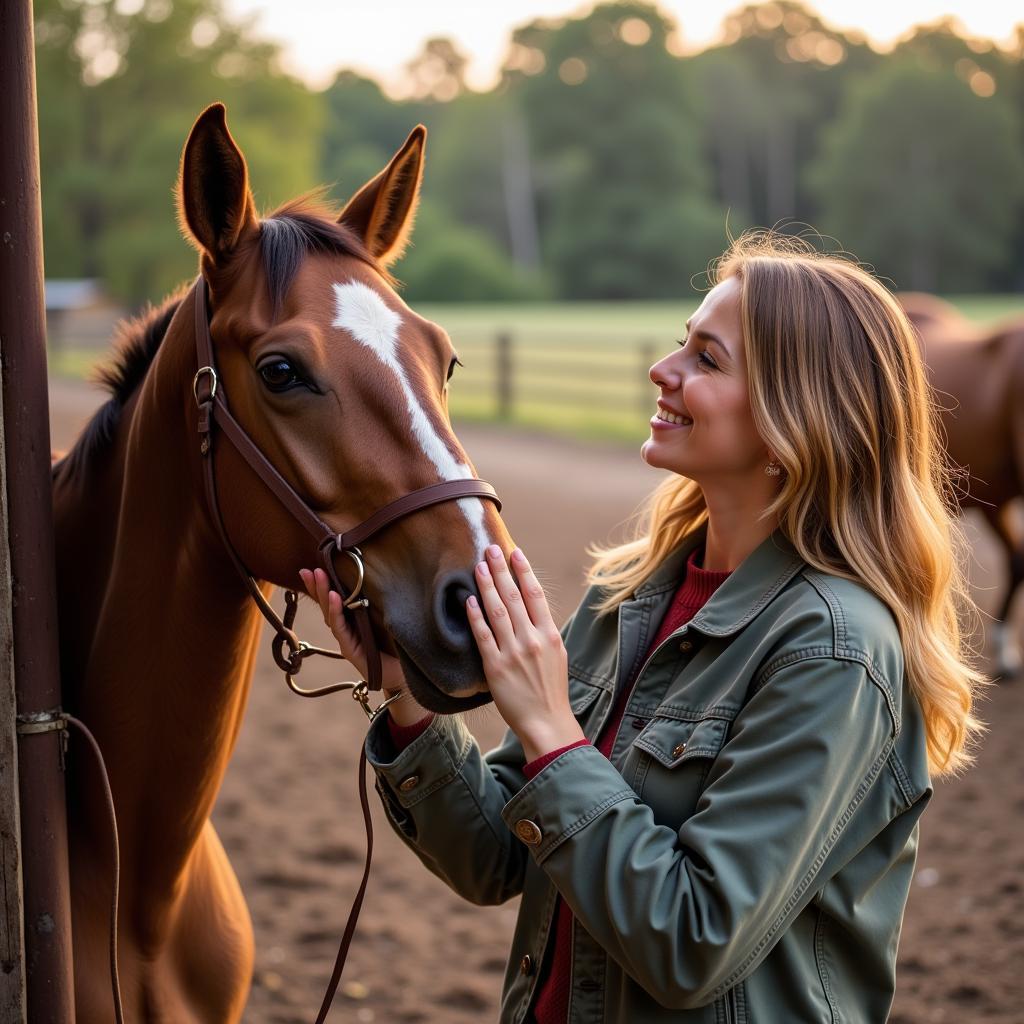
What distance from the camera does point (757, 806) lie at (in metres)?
1.47

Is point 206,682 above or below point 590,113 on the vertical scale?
below

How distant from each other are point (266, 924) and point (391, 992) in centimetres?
63

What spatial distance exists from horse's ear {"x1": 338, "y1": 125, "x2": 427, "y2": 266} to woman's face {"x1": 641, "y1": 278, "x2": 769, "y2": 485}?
71cm

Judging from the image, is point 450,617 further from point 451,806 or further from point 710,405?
point 710,405

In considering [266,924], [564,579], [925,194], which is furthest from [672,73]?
[266,924]

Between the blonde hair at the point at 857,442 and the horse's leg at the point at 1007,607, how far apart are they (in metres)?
4.91

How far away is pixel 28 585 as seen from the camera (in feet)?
5.51

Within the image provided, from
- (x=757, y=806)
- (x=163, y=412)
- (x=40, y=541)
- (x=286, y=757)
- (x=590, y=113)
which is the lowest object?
(x=286, y=757)

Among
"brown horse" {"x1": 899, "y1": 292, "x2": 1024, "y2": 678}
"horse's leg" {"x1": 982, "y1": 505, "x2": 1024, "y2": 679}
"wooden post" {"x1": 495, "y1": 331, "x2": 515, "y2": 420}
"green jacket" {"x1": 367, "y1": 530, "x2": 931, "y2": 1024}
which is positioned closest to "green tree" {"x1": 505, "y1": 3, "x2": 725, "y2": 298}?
"wooden post" {"x1": 495, "y1": 331, "x2": 515, "y2": 420}

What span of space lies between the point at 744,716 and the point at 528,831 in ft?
1.19

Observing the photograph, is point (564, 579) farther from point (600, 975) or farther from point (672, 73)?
point (672, 73)

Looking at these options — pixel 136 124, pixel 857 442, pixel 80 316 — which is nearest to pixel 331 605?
pixel 857 442

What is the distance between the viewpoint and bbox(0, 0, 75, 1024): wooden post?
5.38ft

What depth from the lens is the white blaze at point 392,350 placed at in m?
1.68
